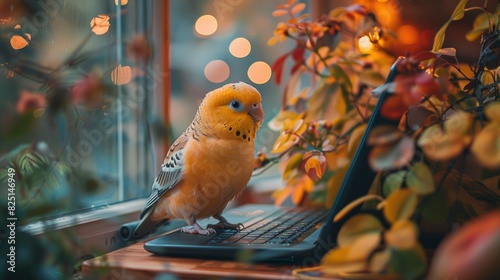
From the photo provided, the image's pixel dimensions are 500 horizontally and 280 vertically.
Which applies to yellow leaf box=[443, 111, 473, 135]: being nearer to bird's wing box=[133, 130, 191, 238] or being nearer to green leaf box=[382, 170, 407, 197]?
green leaf box=[382, 170, 407, 197]

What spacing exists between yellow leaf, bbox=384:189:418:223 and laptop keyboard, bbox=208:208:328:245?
232 mm

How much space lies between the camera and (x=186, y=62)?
3.60 feet

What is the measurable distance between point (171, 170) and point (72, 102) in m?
0.33

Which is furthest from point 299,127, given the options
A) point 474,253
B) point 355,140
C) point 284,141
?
point 474,253

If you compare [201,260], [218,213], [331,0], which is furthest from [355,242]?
[331,0]

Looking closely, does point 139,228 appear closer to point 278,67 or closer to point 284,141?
point 284,141

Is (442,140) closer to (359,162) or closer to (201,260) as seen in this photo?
(359,162)

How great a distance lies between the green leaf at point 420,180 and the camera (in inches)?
20.5

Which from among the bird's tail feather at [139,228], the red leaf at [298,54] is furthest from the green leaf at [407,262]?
the red leaf at [298,54]

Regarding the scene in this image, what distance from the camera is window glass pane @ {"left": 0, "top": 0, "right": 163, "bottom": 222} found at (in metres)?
0.48

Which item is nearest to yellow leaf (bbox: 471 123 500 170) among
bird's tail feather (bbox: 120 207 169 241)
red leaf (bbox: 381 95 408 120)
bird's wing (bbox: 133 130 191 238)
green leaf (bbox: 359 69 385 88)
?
red leaf (bbox: 381 95 408 120)

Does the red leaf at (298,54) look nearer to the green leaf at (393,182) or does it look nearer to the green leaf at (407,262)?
the green leaf at (393,182)

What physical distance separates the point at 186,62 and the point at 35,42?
40cm

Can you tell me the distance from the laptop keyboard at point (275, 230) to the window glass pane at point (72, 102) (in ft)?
0.64
